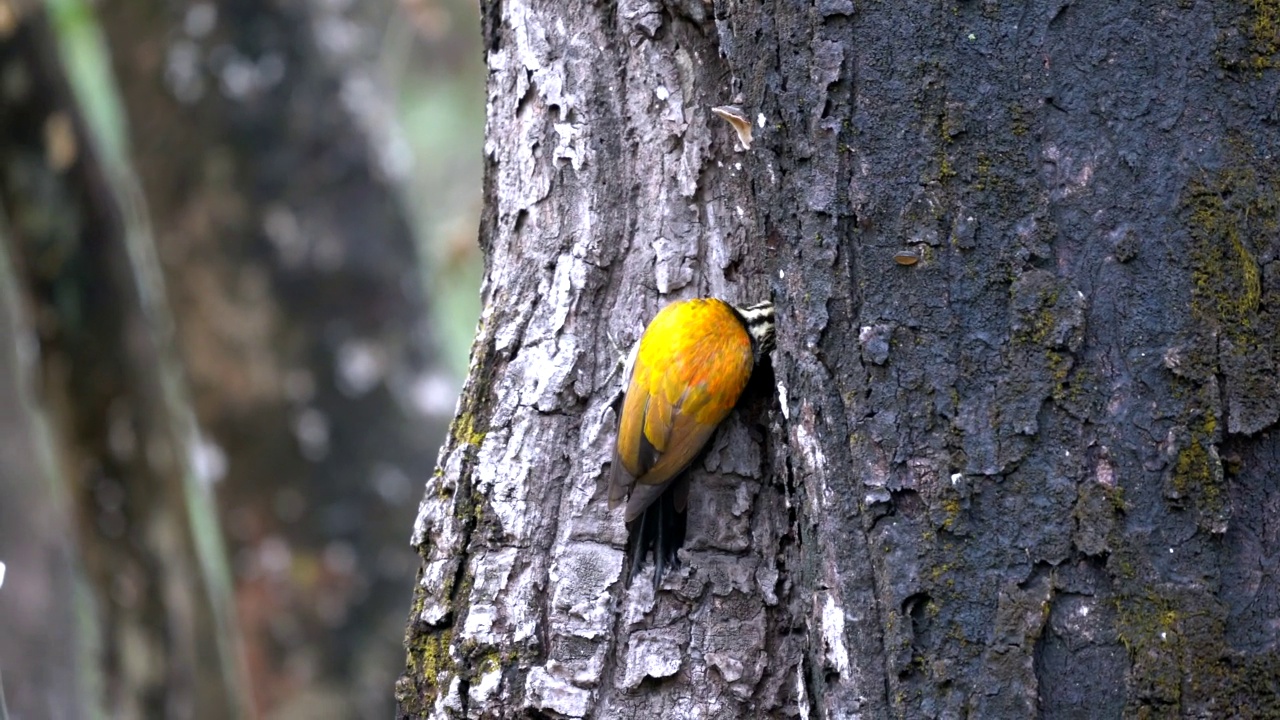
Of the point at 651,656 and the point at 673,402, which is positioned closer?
the point at 651,656

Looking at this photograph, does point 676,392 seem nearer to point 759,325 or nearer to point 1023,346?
point 759,325

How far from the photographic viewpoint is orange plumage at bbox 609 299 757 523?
2.51 m

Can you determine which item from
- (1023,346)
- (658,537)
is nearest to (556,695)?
(658,537)

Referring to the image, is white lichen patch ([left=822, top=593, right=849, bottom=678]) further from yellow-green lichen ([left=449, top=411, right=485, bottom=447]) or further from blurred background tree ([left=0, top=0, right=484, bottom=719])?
blurred background tree ([left=0, top=0, right=484, bottom=719])

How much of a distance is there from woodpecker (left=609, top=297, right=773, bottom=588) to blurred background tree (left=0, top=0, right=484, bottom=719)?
357cm

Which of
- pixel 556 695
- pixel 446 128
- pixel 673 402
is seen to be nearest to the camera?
pixel 556 695

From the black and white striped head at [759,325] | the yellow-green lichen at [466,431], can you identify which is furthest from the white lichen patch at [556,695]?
Result: the black and white striped head at [759,325]

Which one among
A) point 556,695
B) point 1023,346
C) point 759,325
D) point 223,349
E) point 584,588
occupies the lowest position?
point 556,695

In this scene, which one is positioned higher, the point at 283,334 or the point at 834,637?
the point at 283,334

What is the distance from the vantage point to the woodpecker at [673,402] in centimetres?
250

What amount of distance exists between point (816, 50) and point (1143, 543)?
100cm

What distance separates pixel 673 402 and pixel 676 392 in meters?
0.02

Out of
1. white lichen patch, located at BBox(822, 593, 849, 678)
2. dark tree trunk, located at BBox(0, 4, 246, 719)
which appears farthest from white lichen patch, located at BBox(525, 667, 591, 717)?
dark tree trunk, located at BBox(0, 4, 246, 719)

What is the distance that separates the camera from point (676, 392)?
261cm
